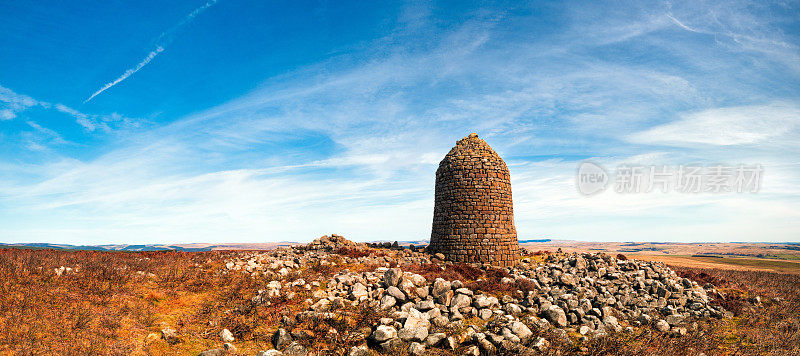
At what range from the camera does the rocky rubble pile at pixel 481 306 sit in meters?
8.60

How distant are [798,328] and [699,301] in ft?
8.93

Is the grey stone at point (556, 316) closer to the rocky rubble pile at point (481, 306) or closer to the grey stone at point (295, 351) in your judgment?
the rocky rubble pile at point (481, 306)

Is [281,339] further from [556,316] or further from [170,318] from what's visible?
[556,316]

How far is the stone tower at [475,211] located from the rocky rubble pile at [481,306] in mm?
1762

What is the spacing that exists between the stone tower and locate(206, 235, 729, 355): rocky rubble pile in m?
1.76

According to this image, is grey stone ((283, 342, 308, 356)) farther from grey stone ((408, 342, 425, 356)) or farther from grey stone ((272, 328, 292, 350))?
grey stone ((408, 342, 425, 356))

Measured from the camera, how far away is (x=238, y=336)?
27.6 ft

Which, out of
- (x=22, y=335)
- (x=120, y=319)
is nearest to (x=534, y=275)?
(x=120, y=319)

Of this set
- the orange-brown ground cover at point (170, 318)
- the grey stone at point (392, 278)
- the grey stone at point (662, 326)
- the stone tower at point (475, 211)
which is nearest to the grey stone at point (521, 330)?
the orange-brown ground cover at point (170, 318)

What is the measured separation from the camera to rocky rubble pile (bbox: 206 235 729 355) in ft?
28.2

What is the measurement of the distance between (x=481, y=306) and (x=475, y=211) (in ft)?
25.0

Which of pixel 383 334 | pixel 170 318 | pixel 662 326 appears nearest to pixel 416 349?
pixel 383 334

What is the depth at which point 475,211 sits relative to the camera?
17.9 m

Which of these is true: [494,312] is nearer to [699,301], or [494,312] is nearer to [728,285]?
[699,301]
